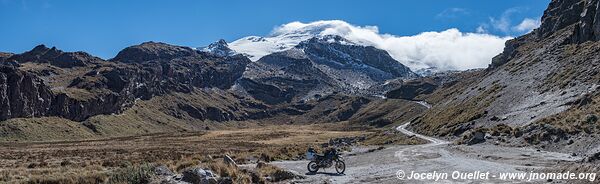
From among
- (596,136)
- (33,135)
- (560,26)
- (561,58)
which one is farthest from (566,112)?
(33,135)

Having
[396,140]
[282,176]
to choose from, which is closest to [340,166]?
[282,176]

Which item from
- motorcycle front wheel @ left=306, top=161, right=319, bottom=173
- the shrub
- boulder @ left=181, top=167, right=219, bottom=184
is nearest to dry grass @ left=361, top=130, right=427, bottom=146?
motorcycle front wheel @ left=306, top=161, right=319, bottom=173

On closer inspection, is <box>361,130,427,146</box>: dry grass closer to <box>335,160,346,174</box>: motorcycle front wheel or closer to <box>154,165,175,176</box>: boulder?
<box>335,160,346,174</box>: motorcycle front wheel

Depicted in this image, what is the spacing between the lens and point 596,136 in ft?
110

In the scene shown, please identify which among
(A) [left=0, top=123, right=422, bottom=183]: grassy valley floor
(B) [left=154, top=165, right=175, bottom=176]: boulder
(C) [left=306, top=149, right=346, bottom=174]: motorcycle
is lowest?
(A) [left=0, top=123, right=422, bottom=183]: grassy valley floor

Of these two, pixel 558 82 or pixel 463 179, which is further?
pixel 558 82

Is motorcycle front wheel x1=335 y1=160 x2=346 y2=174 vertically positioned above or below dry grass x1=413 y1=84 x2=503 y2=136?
below

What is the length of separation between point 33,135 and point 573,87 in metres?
191

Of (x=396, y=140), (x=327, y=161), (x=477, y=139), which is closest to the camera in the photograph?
(x=327, y=161)

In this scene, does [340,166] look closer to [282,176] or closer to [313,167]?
[313,167]

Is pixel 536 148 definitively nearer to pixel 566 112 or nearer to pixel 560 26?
pixel 566 112

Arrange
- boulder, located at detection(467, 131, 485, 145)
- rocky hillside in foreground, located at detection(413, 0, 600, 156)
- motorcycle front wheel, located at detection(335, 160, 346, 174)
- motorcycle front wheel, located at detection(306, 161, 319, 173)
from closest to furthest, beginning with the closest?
1. motorcycle front wheel, located at detection(335, 160, 346, 174)
2. motorcycle front wheel, located at detection(306, 161, 319, 173)
3. rocky hillside in foreground, located at detection(413, 0, 600, 156)
4. boulder, located at detection(467, 131, 485, 145)

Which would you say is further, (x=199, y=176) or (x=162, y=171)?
(x=162, y=171)

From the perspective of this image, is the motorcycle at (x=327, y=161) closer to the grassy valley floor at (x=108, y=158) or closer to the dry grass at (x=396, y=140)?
the grassy valley floor at (x=108, y=158)
